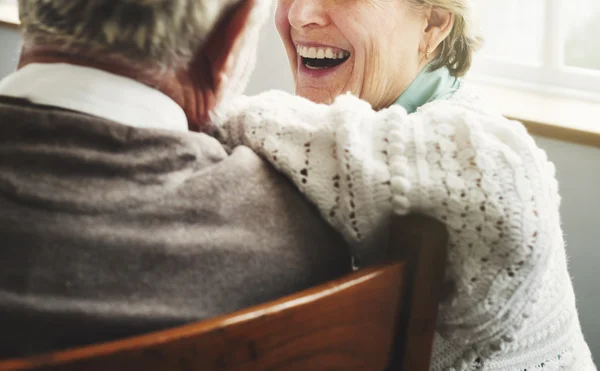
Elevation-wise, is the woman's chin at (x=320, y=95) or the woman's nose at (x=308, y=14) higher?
the woman's nose at (x=308, y=14)

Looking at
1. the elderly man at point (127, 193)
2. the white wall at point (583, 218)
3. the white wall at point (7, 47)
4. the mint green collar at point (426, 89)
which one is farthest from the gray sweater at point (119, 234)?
the white wall at point (7, 47)

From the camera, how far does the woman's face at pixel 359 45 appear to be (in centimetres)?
110

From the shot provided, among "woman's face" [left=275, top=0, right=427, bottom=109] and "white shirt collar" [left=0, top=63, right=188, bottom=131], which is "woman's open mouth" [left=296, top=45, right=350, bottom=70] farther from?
"white shirt collar" [left=0, top=63, right=188, bottom=131]

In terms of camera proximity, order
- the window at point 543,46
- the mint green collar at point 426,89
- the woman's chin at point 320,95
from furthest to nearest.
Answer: the window at point 543,46 → the woman's chin at point 320,95 → the mint green collar at point 426,89

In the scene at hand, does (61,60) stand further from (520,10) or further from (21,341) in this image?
(520,10)

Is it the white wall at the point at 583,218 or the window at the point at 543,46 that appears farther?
the window at the point at 543,46

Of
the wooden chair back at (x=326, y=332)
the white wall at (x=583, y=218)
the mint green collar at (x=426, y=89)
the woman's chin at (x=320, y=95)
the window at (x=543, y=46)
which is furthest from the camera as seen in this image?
the window at (x=543, y=46)

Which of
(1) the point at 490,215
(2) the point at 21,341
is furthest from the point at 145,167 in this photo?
(1) the point at 490,215

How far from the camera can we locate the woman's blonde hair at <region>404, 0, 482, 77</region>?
1.11 metres

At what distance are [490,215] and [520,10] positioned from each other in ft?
Answer: 5.26

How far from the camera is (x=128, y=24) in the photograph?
495 millimetres

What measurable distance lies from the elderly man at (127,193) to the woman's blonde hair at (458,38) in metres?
0.66

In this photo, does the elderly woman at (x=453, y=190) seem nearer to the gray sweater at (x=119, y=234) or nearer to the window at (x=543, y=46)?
the gray sweater at (x=119, y=234)

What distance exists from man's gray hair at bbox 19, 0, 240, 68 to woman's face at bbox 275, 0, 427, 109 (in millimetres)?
632
